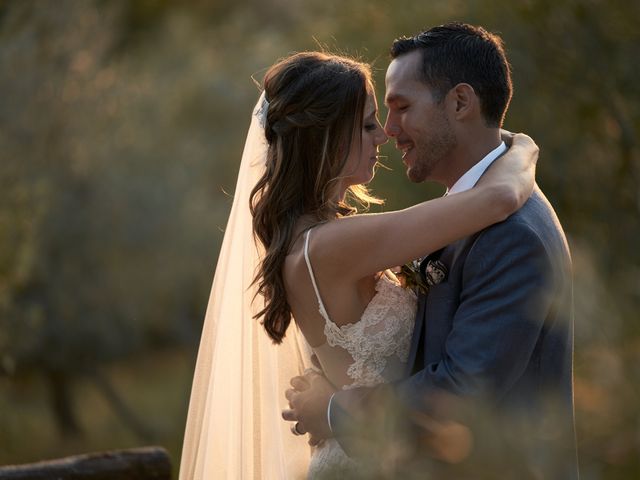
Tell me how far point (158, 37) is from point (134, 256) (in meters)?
5.71

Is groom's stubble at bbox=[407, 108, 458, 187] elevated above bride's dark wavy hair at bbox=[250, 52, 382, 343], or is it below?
below

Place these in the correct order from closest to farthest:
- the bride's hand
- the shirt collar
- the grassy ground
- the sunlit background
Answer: the bride's hand < the shirt collar < the sunlit background < the grassy ground

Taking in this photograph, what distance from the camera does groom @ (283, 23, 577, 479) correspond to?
2.67 m

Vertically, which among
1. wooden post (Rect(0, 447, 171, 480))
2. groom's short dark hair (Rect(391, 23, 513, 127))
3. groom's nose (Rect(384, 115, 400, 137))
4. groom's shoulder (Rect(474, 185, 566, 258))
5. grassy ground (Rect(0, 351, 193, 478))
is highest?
groom's short dark hair (Rect(391, 23, 513, 127))

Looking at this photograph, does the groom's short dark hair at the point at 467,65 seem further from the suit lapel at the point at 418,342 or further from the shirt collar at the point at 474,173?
the suit lapel at the point at 418,342

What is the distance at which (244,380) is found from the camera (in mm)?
3402

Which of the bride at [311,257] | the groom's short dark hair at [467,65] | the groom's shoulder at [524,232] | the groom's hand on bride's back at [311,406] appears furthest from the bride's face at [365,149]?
the groom's hand on bride's back at [311,406]

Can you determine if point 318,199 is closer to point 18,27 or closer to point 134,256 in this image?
point 18,27

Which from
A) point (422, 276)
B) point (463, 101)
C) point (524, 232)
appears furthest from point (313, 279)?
point (463, 101)

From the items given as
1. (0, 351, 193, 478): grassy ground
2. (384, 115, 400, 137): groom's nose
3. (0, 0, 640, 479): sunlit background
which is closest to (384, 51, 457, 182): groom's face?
(384, 115, 400, 137): groom's nose

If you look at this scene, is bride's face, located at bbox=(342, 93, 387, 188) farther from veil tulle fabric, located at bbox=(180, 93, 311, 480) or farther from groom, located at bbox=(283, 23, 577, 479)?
veil tulle fabric, located at bbox=(180, 93, 311, 480)

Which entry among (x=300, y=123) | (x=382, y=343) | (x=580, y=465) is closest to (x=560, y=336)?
(x=382, y=343)

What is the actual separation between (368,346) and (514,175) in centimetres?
68

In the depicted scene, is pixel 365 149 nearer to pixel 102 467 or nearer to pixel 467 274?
pixel 467 274
